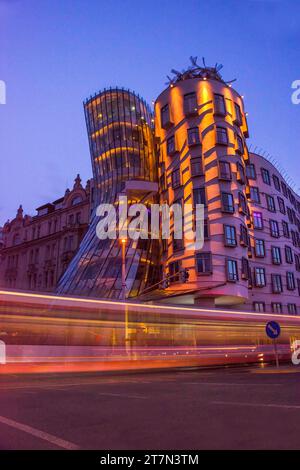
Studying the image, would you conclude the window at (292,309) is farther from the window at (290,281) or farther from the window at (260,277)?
the window at (260,277)

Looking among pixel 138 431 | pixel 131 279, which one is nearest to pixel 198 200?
pixel 131 279

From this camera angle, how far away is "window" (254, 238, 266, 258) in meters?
47.6

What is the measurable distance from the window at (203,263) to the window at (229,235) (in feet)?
8.09

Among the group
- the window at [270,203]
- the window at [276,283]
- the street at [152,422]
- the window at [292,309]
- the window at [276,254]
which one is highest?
the window at [270,203]

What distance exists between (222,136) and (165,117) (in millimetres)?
7773

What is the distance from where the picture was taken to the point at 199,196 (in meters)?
41.6

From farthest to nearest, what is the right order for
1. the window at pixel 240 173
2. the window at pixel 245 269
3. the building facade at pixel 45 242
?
1. the building facade at pixel 45 242
2. the window at pixel 240 173
3. the window at pixel 245 269

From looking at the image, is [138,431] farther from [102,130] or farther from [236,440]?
[102,130]

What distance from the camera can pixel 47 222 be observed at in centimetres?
7012

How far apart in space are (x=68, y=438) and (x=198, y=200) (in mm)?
38102

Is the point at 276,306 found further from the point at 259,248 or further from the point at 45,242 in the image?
the point at 45,242

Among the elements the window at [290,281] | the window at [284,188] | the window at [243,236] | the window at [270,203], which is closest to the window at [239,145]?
the window at [243,236]

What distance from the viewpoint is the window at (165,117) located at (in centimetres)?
4606

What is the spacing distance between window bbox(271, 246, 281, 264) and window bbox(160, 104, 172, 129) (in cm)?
2028
